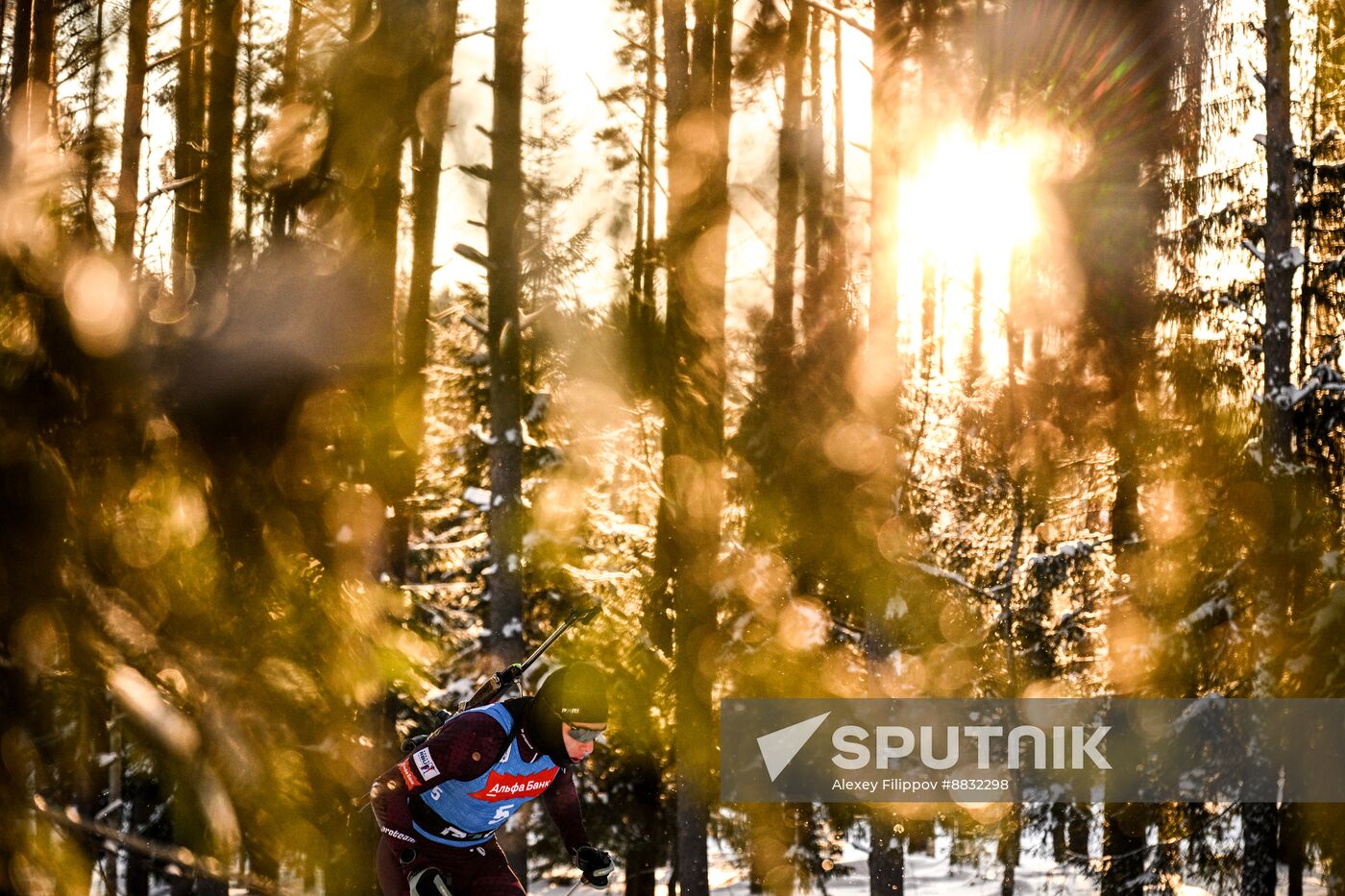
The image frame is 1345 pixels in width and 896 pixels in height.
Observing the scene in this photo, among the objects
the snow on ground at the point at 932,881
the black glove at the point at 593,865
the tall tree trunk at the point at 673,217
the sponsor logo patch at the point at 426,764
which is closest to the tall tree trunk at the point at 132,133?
the sponsor logo patch at the point at 426,764

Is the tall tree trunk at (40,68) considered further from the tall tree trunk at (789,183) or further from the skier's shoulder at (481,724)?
the tall tree trunk at (789,183)

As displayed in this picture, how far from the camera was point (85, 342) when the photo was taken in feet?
8.53

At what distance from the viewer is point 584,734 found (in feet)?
13.5

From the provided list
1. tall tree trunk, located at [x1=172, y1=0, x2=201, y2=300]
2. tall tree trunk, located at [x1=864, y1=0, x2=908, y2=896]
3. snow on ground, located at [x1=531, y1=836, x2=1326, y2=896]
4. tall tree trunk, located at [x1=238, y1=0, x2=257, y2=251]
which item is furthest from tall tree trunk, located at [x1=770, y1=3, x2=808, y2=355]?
tall tree trunk, located at [x1=172, y1=0, x2=201, y2=300]

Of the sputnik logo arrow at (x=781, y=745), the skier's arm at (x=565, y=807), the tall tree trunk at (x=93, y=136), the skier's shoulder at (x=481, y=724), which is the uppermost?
the tall tree trunk at (x=93, y=136)

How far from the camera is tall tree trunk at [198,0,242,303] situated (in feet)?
10.7

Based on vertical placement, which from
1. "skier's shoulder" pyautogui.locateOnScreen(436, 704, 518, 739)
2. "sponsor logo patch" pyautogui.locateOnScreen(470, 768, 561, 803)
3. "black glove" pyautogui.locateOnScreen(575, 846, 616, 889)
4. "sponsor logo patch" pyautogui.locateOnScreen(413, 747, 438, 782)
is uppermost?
"skier's shoulder" pyautogui.locateOnScreen(436, 704, 518, 739)

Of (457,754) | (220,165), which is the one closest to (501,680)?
(457,754)

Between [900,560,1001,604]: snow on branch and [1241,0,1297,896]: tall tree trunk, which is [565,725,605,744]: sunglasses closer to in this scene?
[900,560,1001,604]: snow on branch

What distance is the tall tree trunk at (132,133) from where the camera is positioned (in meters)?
2.97

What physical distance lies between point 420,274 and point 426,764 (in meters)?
6.15

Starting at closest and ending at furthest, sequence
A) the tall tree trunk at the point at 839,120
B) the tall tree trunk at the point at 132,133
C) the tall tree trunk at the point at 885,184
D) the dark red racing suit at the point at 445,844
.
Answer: the tall tree trunk at the point at 132,133, the dark red racing suit at the point at 445,844, the tall tree trunk at the point at 885,184, the tall tree trunk at the point at 839,120

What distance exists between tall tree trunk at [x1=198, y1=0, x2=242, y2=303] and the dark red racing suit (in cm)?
200

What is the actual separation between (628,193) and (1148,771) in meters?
8.83
